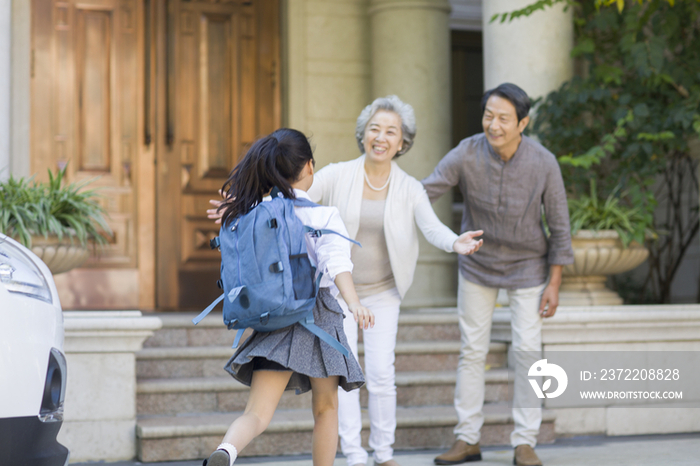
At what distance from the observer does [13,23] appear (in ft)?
19.7

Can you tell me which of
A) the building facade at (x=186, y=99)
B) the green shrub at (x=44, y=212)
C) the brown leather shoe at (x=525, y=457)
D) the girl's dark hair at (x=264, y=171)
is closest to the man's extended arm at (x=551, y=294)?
the brown leather shoe at (x=525, y=457)

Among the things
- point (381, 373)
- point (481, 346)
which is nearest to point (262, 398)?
point (381, 373)

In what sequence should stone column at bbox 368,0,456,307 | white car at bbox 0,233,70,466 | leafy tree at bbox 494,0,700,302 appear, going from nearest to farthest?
white car at bbox 0,233,70,466
leafy tree at bbox 494,0,700,302
stone column at bbox 368,0,456,307

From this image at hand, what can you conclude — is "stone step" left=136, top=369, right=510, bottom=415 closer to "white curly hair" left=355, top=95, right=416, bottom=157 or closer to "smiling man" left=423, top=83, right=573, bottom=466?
"smiling man" left=423, top=83, right=573, bottom=466

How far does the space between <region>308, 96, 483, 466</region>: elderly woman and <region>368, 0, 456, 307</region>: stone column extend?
294 centimetres

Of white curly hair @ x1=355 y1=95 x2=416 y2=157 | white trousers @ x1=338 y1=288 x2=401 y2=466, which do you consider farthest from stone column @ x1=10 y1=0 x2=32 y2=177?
white trousers @ x1=338 y1=288 x2=401 y2=466

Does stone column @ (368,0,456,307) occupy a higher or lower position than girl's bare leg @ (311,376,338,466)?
higher

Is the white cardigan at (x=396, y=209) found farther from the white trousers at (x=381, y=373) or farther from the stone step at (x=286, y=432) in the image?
the stone step at (x=286, y=432)

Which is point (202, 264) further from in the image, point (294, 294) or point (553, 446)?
point (294, 294)

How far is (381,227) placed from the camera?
11.5 ft

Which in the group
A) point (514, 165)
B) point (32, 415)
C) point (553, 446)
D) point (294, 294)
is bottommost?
point (553, 446)

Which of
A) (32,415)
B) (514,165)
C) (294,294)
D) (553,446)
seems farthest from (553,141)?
(32,415)

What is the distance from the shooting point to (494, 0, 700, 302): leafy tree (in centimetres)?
504

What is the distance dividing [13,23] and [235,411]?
3.61m
